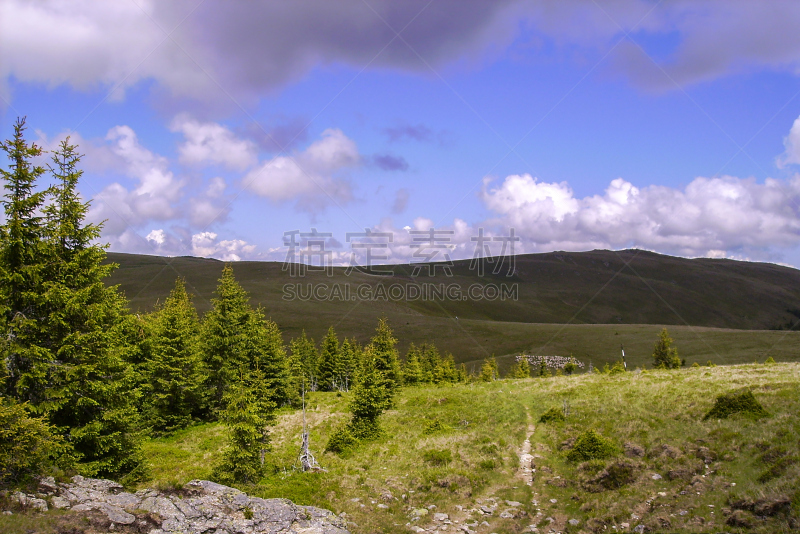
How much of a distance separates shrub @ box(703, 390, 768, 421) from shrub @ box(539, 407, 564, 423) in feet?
23.8

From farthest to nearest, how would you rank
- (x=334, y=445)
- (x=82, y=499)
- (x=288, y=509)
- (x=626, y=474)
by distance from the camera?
(x=334, y=445)
(x=626, y=474)
(x=288, y=509)
(x=82, y=499)

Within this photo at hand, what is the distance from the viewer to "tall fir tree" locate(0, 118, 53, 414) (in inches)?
541

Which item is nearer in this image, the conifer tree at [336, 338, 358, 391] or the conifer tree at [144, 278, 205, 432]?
the conifer tree at [144, 278, 205, 432]

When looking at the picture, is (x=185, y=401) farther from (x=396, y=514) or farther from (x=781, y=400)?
(x=781, y=400)

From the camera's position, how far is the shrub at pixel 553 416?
78.5ft

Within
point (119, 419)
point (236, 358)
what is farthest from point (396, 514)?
point (236, 358)

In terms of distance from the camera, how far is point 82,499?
11070 millimetres

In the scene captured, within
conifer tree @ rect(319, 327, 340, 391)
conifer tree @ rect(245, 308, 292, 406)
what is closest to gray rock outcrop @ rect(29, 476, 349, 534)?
conifer tree @ rect(245, 308, 292, 406)

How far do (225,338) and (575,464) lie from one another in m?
25.2

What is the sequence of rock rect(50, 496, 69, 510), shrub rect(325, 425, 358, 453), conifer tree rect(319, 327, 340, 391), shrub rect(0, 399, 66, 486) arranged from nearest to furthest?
rock rect(50, 496, 69, 510) < shrub rect(0, 399, 66, 486) < shrub rect(325, 425, 358, 453) < conifer tree rect(319, 327, 340, 391)

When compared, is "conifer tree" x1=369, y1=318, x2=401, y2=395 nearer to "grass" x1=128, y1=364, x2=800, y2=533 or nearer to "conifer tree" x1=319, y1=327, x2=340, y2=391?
"grass" x1=128, y1=364, x2=800, y2=533

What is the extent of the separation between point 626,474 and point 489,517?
531cm

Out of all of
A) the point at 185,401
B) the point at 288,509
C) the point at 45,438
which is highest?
the point at 45,438

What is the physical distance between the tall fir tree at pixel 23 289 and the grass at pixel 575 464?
19.4 feet
